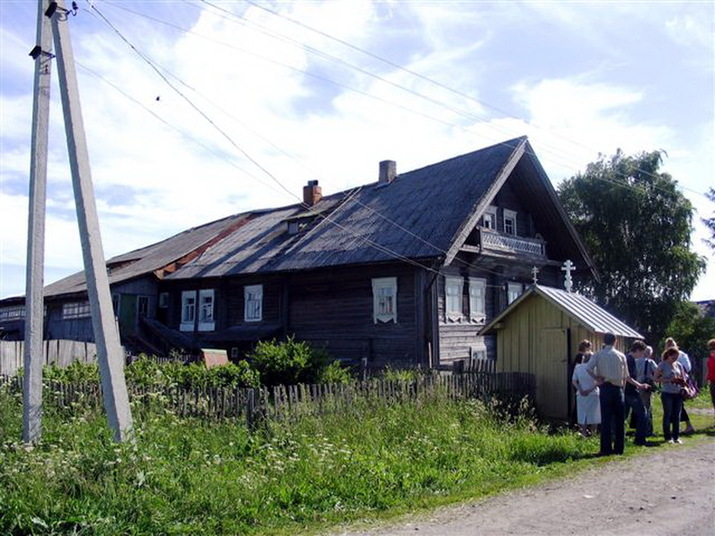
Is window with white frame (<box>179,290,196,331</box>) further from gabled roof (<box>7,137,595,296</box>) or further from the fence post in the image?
the fence post

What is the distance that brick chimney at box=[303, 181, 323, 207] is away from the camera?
28609 millimetres

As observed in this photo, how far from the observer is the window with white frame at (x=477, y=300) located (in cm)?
2086

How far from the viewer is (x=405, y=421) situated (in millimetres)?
9102

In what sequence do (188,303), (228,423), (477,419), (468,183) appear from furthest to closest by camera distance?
(188,303), (468,183), (477,419), (228,423)

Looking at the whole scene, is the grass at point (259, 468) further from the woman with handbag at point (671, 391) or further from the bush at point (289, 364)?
the bush at point (289, 364)

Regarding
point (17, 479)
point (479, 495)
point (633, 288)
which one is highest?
point (633, 288)

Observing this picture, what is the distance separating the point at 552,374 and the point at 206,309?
1722cm

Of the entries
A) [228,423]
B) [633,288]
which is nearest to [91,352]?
[228,423]

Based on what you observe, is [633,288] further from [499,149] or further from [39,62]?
[39,62]

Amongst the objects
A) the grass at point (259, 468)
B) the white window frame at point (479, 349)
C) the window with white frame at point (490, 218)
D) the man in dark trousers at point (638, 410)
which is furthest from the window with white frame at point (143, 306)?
the man in dark trousers at point (638, 410)

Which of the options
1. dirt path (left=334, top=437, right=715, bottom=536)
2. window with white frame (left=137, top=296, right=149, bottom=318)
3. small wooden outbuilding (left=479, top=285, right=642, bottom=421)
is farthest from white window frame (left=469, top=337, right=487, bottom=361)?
window with white frame (left=137, top=296, right=149, bottom=318)

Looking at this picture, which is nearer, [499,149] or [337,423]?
[337,423]

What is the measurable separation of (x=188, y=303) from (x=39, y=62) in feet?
65.0

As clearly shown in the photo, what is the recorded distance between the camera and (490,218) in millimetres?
21938
